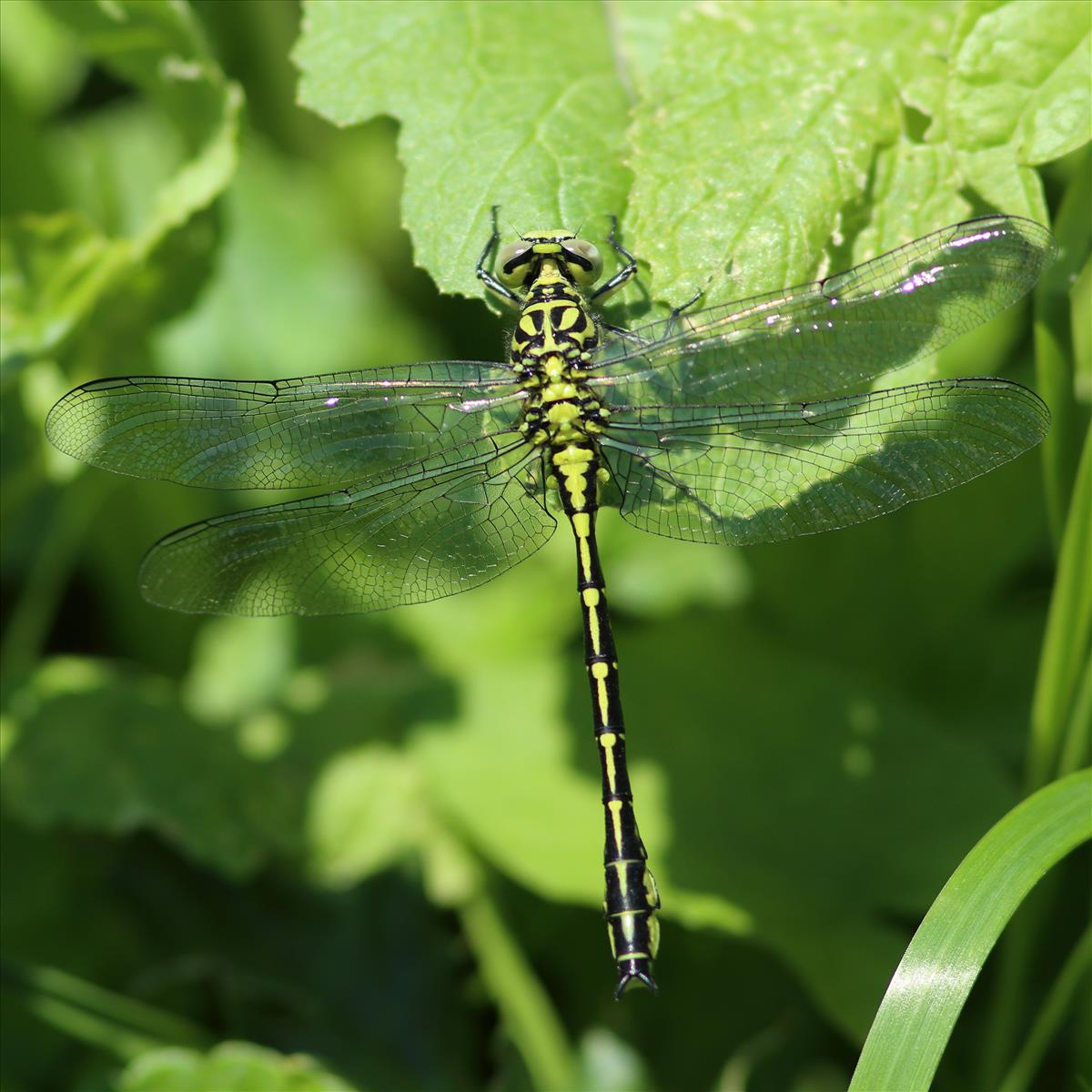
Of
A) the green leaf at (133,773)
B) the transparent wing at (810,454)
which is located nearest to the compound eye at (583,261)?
the transparent wing at (810,454)

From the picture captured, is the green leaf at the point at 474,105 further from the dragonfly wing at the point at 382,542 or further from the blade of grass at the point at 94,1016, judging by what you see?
the blade of grass at the point at 94,1016

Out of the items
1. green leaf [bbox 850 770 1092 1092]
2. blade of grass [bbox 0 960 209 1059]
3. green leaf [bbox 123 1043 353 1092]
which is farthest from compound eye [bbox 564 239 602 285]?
blade of grass [bbox 0 960 209 1059]

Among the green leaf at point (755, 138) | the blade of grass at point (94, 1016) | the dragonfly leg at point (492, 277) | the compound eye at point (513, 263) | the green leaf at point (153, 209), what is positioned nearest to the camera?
the green leaf at point (755, 138)

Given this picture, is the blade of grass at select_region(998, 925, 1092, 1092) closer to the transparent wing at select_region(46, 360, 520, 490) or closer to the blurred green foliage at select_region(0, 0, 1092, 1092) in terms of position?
the blurred green foliage at select_region(0, 0, 1092, 1092)

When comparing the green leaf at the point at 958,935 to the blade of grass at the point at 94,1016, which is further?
the blade of grass at the point at 94,1016

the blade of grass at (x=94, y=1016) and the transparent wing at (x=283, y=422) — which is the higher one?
the transparent wing at (x=283, y=422)

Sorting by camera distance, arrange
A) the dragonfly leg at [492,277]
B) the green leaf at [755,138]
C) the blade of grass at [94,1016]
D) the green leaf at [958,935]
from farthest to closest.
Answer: the blade of grass at [94,1016] → the dragonfly leg at [492,277] → the green leaf at [755,138] → the green leaf at [958,935]

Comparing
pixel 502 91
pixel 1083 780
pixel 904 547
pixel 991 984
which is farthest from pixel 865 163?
pixel 991 984
